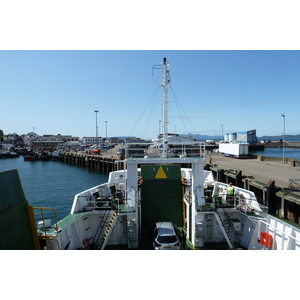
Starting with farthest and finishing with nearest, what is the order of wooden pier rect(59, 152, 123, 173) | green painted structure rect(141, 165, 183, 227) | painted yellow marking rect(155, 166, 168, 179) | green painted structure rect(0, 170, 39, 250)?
wooden pier rect(59, 152, 123, 173)
painted yellow marking rect(155, 166, 168, 179)
green painted structure rect(141, 165, 183, 227)
green painted structure rect(0, 170, 39, 250)

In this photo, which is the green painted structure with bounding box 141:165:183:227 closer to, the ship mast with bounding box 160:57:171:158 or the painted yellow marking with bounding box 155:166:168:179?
the painted yellow marking with bounding box 155:166:168:179

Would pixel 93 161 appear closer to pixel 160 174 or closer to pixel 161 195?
A: pixel 160 174

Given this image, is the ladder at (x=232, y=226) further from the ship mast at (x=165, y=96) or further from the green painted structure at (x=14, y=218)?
the green painted structure at (x=14, y=218)

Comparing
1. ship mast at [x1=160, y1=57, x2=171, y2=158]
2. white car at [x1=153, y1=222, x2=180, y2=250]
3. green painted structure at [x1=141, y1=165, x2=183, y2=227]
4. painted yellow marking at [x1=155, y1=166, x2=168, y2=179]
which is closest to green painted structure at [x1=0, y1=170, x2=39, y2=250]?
white car at [x1=153, y1=222, x2=180, y2=250]

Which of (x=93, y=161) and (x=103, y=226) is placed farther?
(x=93, y=161)

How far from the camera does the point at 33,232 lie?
4723 mm

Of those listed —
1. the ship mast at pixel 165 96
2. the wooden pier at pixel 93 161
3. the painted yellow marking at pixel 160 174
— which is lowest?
the wooden pier at pixel 93 161

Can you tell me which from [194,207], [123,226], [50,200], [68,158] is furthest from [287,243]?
[68,158]

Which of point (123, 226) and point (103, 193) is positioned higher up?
point (103, 193)

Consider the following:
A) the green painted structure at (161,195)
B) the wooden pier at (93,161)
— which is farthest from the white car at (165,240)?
the wooden pier at (93,161)

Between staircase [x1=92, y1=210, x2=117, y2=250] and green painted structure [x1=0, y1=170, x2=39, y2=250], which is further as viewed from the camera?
staircase [x1=92, y1=210, x2=117, y2=250]

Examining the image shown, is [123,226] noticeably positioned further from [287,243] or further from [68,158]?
[68,158]

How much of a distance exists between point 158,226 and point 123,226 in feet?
4.83

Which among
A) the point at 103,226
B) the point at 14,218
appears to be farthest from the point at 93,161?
the point at 14,218
